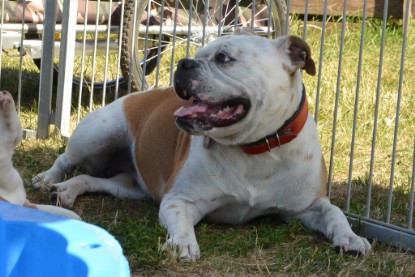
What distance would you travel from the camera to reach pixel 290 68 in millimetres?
4051

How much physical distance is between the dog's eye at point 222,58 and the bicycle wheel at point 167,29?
152 cm

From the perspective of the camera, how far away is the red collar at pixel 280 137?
4.06 m

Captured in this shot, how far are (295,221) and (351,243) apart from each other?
0.36m

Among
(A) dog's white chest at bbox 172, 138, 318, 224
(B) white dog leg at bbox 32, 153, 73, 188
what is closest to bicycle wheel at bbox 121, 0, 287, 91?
(B) white dog leg at bbox 32, 153, 73, 188

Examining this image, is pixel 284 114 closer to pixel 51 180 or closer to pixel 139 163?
pixel 139 163

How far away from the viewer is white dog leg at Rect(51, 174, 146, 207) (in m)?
4.65

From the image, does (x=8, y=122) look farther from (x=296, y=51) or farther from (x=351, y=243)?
(x=351, y=243)

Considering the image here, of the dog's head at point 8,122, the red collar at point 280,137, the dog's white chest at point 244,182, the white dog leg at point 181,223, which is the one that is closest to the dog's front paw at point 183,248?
the white dog leg at point 181,223

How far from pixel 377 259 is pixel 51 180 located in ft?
6.12

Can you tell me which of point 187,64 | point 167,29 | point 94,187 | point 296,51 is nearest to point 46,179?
point 94,187

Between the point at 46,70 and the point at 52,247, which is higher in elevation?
the point at 46,70

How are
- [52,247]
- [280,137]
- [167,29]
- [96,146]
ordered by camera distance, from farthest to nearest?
[167,29]
[96,146]
[280,137]
[52,247]

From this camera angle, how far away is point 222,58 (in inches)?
157

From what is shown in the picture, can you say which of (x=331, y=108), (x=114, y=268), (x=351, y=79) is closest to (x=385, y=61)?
(x=351, y=79)
